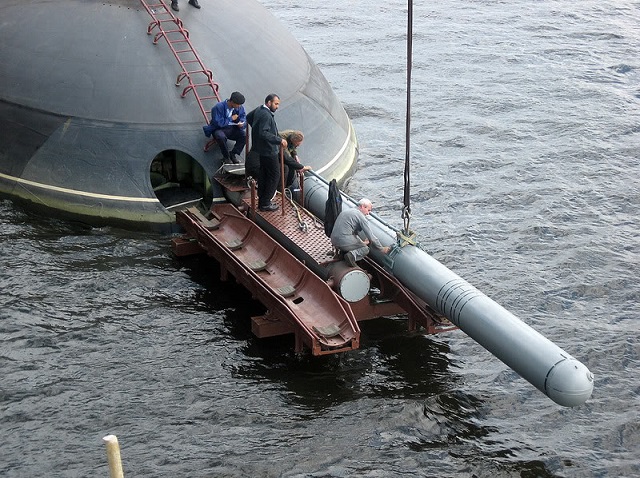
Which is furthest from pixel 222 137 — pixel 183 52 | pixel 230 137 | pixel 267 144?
pixel 183 52

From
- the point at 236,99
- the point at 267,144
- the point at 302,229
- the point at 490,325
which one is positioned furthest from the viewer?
the point at 236,99

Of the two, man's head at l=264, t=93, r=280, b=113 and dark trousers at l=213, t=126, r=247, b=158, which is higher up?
man's head at l=264, t=93, r=280, b=113

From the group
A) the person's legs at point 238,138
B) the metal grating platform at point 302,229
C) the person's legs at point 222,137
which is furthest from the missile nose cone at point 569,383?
the person's legs at point 222,137

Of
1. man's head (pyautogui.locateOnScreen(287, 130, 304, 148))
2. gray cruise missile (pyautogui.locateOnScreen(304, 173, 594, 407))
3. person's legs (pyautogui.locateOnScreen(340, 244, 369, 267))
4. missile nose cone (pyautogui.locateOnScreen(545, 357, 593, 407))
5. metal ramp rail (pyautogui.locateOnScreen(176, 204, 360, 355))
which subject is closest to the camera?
missile nose cone (pyautogui.locateOnScreen(545, 357, 593, 407))

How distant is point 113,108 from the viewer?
23.3 m

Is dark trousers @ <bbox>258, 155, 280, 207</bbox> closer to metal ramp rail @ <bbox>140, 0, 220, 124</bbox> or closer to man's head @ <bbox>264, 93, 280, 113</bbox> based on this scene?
man's head @ <bbox>264, 93, 280, 113</bbox>

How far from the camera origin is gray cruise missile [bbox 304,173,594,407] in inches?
632

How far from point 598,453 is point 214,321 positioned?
7702 mm

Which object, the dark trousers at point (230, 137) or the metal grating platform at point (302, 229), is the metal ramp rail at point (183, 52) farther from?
the metal grating platform at point (302, 229)

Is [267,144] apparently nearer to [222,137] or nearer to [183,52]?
[222,137]

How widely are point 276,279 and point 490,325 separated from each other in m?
4.71

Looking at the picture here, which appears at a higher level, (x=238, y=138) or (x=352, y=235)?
(x=238, y=138)

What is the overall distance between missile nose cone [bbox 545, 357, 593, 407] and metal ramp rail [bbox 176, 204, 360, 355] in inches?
140

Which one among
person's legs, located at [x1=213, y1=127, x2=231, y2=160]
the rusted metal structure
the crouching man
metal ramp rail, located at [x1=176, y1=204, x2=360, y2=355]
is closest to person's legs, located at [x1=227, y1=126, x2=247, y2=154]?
person's legs, located at [x1=213, y1=127, x2=231, y2=160]
